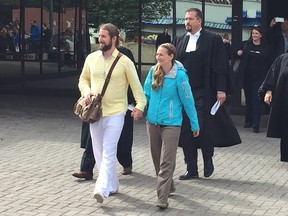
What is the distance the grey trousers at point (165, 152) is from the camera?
7.49m

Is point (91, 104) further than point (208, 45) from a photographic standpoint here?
No

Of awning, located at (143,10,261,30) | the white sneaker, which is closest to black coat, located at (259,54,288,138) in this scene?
the white sneaker

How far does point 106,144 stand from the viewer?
7.73m

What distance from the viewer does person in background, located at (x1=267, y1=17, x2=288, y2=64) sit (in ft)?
43.9

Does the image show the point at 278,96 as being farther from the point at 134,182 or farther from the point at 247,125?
the point at 247,125

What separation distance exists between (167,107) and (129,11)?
320 inches

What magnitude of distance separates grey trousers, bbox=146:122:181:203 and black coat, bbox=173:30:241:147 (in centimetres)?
104

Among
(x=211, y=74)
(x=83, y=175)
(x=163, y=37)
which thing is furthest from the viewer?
(x=163, y=37)

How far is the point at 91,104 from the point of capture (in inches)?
303

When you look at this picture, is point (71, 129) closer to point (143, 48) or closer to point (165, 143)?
point (143, 48)

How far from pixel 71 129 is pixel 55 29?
5213 millimetres

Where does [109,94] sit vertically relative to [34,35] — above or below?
below

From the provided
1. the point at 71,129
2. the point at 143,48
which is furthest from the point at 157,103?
the point at 143,48

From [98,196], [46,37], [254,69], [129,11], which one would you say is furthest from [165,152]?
[46,37]
